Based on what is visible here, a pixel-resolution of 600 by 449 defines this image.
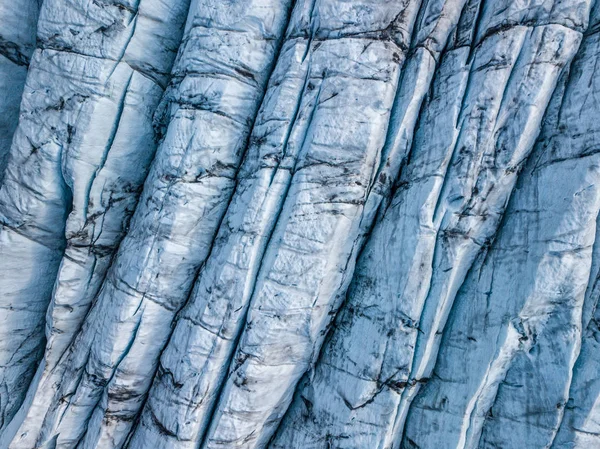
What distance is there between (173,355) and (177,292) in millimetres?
531

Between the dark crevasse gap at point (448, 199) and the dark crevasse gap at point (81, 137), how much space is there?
2.52 meters

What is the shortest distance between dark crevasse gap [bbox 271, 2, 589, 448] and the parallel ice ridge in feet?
0.06

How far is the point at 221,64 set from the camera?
11.5 feet

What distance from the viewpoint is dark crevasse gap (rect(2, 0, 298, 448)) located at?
3465mm

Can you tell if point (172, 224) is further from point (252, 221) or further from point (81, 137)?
point (81, 137)

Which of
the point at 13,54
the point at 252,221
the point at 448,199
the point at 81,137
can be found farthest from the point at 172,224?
the point at 13,54

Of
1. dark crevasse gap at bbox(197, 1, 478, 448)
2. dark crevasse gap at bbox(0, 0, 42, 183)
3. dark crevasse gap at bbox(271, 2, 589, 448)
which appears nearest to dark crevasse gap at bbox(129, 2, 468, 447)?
dark crevasse gap at bbox(197, 1, 478, 448)

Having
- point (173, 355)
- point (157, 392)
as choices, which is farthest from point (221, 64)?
point (157, 392)

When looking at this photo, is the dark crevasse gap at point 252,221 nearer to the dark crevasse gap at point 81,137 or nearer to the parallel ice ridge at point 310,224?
the parallel ice ridge at point 310,224

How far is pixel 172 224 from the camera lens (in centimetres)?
345

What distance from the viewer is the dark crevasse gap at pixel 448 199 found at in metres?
3.06

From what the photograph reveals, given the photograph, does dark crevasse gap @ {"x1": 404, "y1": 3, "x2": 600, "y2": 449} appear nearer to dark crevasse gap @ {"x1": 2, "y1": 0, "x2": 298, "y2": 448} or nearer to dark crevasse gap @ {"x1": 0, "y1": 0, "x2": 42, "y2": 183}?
dark crevasse gap @ {"x1": 2, "y1": 0, "x2": 298, "y2": 448}

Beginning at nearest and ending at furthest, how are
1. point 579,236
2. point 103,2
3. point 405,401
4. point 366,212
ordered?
1. point 579,236
2. point 405,401
3. point 366,212
4. point 103,2

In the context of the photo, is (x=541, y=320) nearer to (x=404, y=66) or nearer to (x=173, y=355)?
(x=404, y=66)
